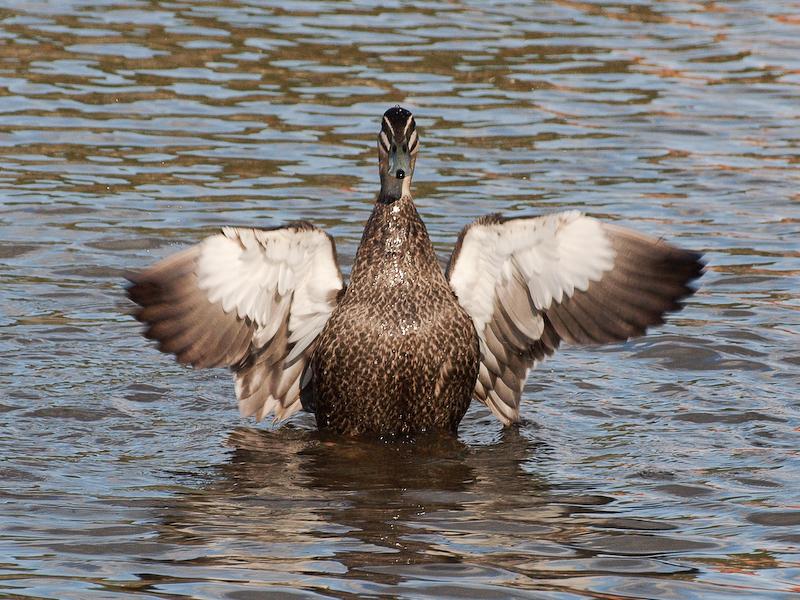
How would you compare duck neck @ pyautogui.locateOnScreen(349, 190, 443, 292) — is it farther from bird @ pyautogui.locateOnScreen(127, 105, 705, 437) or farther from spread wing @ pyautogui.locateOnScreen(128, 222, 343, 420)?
spread wing @ pyautogui.locateOnScreen(128, 222, 343, 420)

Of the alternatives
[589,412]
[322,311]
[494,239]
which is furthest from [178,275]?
[589,412]

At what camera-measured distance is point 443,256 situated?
37.4 ft

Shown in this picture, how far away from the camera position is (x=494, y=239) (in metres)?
8.16

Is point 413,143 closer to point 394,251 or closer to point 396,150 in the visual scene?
point 396,150

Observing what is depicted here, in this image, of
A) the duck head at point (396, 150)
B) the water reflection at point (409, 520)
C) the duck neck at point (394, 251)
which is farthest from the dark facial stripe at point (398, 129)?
the water reflection at point (409, 520)

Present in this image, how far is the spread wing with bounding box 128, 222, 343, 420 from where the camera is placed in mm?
8008

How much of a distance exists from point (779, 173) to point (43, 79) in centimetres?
664

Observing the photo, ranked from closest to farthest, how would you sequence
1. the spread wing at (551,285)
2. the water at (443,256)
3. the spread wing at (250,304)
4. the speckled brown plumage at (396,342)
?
the water at (443,256) < the spread wing at (250,304) < the spread wing at (551,285) < the speckled brown plumage at (396,342)

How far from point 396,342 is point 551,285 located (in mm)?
875

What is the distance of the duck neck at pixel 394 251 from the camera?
8.35 metres

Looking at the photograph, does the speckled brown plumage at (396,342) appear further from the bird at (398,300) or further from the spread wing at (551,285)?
the spread wing at (551,285)

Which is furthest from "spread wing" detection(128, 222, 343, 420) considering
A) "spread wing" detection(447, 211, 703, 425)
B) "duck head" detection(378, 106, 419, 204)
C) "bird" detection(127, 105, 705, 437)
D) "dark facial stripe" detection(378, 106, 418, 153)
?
"spread wing" detection(447, 211, 703, 425)

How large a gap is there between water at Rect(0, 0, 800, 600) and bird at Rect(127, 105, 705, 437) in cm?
34

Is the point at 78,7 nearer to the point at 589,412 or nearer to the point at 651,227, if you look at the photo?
the point at 651,227
